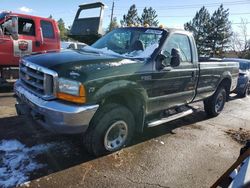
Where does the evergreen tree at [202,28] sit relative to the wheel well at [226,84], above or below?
above

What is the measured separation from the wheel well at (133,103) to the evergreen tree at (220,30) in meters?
48.0

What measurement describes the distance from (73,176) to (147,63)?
6.74 ft

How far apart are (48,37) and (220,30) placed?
1794 inches

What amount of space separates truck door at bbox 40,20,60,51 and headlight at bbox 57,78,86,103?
6.11 metres

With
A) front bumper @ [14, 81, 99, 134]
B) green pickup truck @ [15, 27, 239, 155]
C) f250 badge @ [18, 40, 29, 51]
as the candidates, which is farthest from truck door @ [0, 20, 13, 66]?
front bumper @ [14, 81, 99, 134]

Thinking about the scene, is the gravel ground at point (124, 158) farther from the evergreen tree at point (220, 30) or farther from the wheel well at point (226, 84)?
the evergreen tree at point (220, 30)

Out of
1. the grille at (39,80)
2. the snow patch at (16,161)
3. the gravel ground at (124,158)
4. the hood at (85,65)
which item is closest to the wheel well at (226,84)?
the gravel ground at (124,158)

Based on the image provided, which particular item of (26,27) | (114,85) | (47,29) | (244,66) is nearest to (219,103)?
(114,85)

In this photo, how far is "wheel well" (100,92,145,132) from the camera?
14.4 feet

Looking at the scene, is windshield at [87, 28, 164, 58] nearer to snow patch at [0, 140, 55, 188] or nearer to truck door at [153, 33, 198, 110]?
truck door at [153, 33, 198, 110]

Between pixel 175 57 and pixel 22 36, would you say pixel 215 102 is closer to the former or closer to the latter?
pixel 175 57

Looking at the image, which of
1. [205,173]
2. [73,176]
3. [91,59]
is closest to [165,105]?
[205,173]

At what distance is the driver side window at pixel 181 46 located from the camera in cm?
523

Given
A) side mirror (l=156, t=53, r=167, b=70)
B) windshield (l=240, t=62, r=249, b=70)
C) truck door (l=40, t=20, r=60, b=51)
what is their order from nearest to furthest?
side mirror (l=156, t=53, r=167, b=70) < truck door (l=40, t=20, r=60, b=51) < windshield (l=240, t=62, r=249, b=70)
